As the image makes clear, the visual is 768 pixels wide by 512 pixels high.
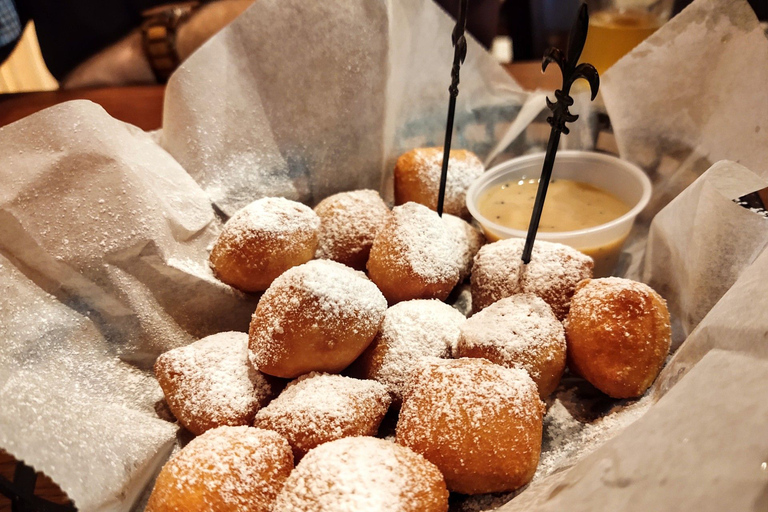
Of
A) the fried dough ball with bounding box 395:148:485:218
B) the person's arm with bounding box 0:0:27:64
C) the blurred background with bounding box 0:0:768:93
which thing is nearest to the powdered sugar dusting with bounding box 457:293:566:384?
the fried dough ball with bounding box 395:148:485:218

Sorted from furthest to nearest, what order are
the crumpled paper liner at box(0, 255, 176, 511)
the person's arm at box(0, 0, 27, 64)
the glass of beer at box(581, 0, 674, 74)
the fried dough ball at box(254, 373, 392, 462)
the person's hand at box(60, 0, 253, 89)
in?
1. the person's hand at box(60, 0, 253, 89)
2. the person's arm at box(0, 0, 27, 64)
3. the glass of beer at box(581, 0, 674, 74)
4. the fried dough ball at box(254, 373, 392, 462)
5. the crumpled paper liner at box(0, 255, 176, 511)

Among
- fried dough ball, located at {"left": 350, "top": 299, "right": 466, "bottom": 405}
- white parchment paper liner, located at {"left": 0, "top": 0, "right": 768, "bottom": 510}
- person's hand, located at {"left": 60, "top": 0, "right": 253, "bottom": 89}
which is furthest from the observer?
person's hand, located at {"left": 60, "top": 0, "right": 253, "bottom": 89}

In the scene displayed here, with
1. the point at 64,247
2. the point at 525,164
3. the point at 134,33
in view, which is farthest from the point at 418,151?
the point at 134,33

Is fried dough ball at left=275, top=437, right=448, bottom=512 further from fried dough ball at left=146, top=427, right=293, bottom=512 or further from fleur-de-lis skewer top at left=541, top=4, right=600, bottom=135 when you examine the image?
fleur-de-lis skewer top at left=541, top=4, right=600, bottom=135

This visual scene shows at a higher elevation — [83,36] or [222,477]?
[83,36]

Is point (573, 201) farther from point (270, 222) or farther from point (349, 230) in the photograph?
point (270, 222)

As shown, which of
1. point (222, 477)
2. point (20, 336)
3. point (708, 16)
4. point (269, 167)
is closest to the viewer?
point (222, 477)

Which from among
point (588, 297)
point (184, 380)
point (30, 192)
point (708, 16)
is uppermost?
point (708, 16)

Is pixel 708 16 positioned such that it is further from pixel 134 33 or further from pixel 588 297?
pixel 134 33
